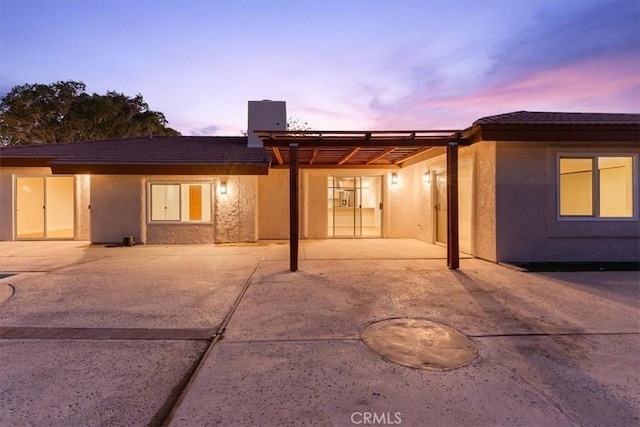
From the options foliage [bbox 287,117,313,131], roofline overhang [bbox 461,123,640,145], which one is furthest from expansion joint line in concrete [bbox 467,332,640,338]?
foliage [bbox 287,117,313,131]

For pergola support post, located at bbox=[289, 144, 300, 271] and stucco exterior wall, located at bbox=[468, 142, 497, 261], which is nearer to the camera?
pergola support post, located at bbox=[289, 144, 300, 271]

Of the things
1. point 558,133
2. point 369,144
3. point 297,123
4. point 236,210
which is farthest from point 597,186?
point 297,123

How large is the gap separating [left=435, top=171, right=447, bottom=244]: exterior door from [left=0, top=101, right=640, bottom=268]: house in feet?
0.12

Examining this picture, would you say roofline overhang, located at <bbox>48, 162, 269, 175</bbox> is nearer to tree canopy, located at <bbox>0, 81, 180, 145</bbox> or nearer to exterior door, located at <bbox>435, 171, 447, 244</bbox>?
exterior door, located at <bbox>435, 171, 447, 244</bbox>

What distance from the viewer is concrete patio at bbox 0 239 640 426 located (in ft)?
7.23

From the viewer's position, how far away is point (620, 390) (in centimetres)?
244

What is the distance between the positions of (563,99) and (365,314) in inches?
689

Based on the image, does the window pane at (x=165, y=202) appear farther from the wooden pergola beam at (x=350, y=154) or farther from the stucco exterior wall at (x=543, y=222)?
the stucco exterior wall at (x=543, y=222)

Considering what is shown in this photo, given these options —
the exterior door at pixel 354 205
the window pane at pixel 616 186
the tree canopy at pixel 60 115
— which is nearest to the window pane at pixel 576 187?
the window pane at pixel 616 186

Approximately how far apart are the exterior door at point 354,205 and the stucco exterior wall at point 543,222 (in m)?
5.73

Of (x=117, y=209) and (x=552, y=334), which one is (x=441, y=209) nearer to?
(x=552, y=334)

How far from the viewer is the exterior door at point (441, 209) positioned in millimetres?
9812

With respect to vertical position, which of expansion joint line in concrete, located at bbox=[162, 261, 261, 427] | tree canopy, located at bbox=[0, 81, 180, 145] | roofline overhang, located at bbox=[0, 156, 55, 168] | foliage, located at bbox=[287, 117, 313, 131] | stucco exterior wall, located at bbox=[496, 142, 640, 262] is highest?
foliage, located at bbox=[287, 117, 313, 131]

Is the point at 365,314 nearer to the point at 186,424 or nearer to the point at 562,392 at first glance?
the point at 562,392
